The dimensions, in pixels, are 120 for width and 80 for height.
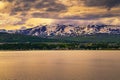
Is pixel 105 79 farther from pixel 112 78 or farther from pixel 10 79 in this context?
pixel 10 79

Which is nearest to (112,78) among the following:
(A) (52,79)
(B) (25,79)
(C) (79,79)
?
(C) (79,79)

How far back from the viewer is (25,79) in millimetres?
81750

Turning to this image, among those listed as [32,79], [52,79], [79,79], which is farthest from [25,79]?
[79,79]

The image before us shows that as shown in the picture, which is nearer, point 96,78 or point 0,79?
point 0,79

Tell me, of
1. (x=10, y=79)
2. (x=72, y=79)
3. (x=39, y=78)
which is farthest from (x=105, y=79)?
(x=10, y=79)

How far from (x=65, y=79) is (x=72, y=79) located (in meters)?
2.25

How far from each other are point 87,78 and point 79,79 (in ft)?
10.1

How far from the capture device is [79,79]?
3243 inches

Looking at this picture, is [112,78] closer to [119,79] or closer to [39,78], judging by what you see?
[119,79]

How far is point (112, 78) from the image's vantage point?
83.9 metres

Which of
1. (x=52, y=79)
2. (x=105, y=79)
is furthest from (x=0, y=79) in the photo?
(x=105, y=79)

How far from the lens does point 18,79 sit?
82188mm

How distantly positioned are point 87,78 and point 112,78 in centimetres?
614

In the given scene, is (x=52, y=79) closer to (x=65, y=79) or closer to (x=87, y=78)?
(x=65, y=79)
